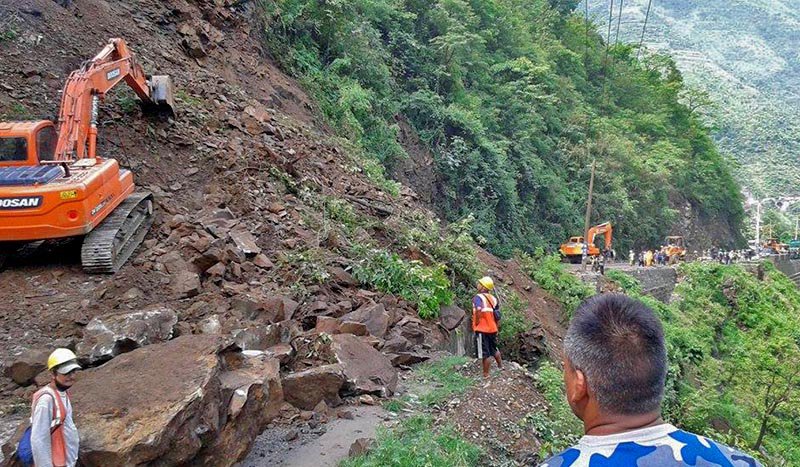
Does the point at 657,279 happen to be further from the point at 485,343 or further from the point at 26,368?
the point at 26,368

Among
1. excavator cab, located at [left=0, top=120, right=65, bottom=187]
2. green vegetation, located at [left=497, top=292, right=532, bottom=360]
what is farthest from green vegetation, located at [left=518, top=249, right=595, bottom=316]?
excavator cab, located at [left=0, top=120, right=65, bottom=187]

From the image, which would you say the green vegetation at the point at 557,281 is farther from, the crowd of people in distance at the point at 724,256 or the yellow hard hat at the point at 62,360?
A: the crowd of people in distance at the point at 724,256

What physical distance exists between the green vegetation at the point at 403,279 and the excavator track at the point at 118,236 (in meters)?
3.28

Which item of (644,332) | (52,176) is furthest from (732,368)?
(644,332)

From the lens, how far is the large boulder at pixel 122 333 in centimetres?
595

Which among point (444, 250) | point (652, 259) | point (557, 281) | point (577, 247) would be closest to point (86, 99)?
point (444, 250)

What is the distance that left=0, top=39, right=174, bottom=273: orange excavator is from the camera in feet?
24.8

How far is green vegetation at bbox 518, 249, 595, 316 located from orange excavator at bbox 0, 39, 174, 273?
41.7 ft

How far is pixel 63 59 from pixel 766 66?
165m

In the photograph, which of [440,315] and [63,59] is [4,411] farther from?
[63,59]

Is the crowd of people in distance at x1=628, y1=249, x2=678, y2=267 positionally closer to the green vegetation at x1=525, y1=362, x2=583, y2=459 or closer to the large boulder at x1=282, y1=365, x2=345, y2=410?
the green vegetation at x1=525, y1=362, x2=583, y2=459

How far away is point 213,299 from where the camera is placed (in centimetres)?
831

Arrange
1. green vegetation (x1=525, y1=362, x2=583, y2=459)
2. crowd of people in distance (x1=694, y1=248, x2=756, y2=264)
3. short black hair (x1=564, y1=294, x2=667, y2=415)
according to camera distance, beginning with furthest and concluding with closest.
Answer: crowd of people in distance (x1=694, y1=248, x2=756, y2=264)
green vegetation (x1=525, y1=362, x2=583, y2=459)
short black hair (x1=564, y1=294, x2=667, y2=415)

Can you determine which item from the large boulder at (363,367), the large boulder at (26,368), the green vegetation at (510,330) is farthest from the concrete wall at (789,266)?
the large boulder at (26,368)
